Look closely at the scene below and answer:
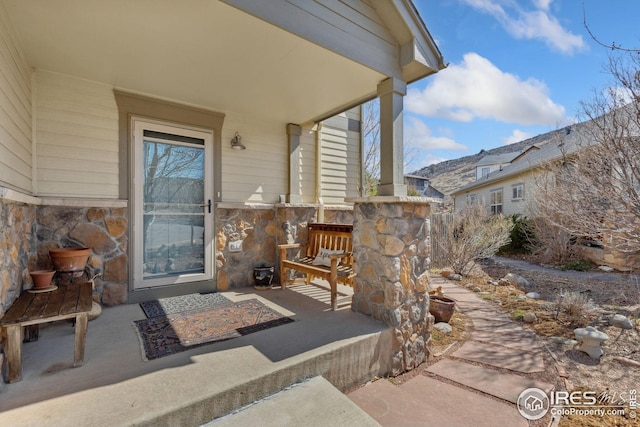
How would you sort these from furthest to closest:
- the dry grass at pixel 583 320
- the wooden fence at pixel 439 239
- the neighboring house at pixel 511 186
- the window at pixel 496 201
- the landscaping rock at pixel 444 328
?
the window at pixel 496 201, the neighboring house at pixel 511 186, the wooden fence at pixel 439 239, the landscaping rock at pixel 444 328, the dry grass at pixel 583 320

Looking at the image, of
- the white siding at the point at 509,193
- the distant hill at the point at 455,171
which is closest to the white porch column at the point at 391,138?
the white siding at the point at 509,193

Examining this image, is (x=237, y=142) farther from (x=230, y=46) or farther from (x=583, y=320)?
(x=583, y=320)

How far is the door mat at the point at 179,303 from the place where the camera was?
309 cm

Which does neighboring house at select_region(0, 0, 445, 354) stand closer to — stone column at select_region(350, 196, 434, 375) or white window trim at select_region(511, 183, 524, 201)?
stone column at select_region(350, 196, 434, 375)

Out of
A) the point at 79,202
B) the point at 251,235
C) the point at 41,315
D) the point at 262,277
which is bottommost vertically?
the point at 262,277

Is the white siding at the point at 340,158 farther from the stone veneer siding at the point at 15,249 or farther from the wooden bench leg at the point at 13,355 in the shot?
the wooden bench leg at the point at 13,355

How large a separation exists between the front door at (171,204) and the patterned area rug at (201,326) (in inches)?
33.8

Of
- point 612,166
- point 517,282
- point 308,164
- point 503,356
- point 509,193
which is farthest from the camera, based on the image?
point 509,193

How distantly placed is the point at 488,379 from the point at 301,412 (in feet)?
5.76

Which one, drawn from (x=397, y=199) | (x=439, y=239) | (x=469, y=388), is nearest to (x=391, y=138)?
(x=397, y=199)

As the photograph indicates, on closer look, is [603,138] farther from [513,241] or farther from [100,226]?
[513,241]

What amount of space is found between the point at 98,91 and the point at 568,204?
6.86 metres

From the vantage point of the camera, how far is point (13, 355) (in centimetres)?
172

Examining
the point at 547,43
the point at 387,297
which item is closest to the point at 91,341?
the point at 387,297
